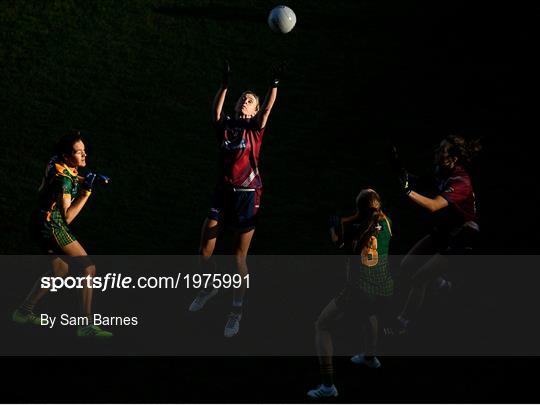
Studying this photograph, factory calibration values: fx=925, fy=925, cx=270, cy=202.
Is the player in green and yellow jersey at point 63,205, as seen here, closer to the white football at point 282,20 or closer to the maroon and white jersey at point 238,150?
the maroon and white jersey at point 238,150

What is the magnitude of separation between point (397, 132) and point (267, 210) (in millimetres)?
3621

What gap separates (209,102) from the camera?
17.5 meters

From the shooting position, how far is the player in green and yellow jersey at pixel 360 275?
31.9 ft

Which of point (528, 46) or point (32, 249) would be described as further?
point (528, 46)

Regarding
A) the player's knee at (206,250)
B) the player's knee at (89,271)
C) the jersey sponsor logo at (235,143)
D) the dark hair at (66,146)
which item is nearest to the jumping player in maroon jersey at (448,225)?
the jersey sponsor logo at (235,143)

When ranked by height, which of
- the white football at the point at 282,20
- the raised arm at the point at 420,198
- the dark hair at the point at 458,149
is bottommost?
the raised arm at the point at 420,198

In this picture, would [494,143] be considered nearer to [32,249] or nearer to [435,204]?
[435,204]

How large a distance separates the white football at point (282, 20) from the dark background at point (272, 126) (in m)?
0.65

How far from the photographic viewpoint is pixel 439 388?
10117mm

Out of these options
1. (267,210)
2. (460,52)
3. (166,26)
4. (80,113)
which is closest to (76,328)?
(267,210)

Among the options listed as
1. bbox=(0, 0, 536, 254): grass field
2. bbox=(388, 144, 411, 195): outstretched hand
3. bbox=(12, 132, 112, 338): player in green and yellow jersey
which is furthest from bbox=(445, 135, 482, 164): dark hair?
bbox=(12, 132, 112, 338): player in green and yellow jersey

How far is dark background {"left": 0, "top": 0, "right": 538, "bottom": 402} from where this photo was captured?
10.4 metres

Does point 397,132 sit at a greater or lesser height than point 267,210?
greater

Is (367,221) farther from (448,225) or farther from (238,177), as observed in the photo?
(238,177)
